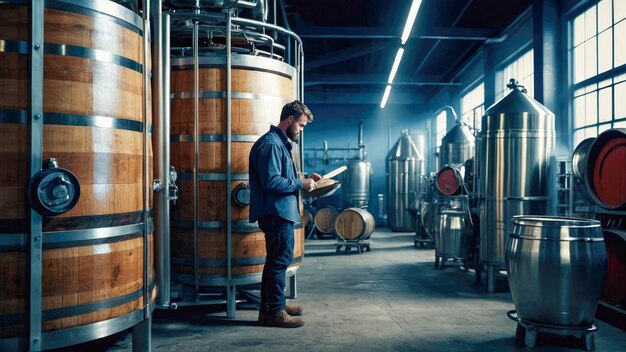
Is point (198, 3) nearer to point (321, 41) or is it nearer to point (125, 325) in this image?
point (125, 325)

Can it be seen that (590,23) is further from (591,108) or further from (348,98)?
(348,98)

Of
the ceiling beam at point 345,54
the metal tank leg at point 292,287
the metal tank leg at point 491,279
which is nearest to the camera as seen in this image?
the metal tank leg at point 292,287

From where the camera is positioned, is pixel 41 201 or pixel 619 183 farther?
pixel 619 183

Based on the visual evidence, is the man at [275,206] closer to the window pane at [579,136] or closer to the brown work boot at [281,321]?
the brown work boot at [281,321]

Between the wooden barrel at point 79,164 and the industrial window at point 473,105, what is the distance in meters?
11.0

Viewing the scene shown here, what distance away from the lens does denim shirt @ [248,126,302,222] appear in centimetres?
442

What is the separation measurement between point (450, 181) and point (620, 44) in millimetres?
3253

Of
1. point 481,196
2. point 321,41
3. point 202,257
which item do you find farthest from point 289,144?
point 321,41

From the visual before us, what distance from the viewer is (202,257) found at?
472cm

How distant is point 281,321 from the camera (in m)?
4.56

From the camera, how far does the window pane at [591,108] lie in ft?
25.8

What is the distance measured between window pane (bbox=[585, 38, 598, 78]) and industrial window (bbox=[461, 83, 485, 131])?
4463 millimetres

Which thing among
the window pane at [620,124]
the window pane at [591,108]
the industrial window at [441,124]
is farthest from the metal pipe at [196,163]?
the industrial window at [441,124]

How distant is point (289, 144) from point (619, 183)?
10.3 ft
